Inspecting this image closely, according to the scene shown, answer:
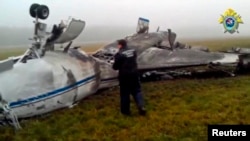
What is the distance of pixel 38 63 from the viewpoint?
29.7 feet

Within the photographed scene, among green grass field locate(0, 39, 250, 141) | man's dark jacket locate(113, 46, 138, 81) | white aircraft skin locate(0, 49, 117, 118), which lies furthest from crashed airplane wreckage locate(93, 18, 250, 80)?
man's dark jacket locate(113, 46, 138, 81)

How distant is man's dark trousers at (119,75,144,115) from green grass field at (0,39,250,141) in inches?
10.2

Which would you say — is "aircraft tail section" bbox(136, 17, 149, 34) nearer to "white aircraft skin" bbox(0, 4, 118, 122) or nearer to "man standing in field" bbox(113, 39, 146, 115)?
"white aircraft skin" bbox(0, 4, 118, 122)

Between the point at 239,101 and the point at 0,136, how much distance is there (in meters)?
5.88

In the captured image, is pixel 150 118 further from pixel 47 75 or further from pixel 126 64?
pixel 47 75

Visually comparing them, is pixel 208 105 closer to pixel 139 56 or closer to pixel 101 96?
pixel 101 96

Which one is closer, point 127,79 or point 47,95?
point 47,95

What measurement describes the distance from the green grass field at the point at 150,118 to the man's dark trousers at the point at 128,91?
0.85 ft

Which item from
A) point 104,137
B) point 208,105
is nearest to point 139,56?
point 208,105

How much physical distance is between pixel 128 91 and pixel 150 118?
881 mm

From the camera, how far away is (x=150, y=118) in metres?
8.77

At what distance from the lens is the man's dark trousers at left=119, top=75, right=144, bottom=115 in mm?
9133

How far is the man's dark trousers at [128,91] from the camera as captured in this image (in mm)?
9133

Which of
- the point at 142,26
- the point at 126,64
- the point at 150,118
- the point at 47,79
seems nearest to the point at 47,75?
the point at 47,79
